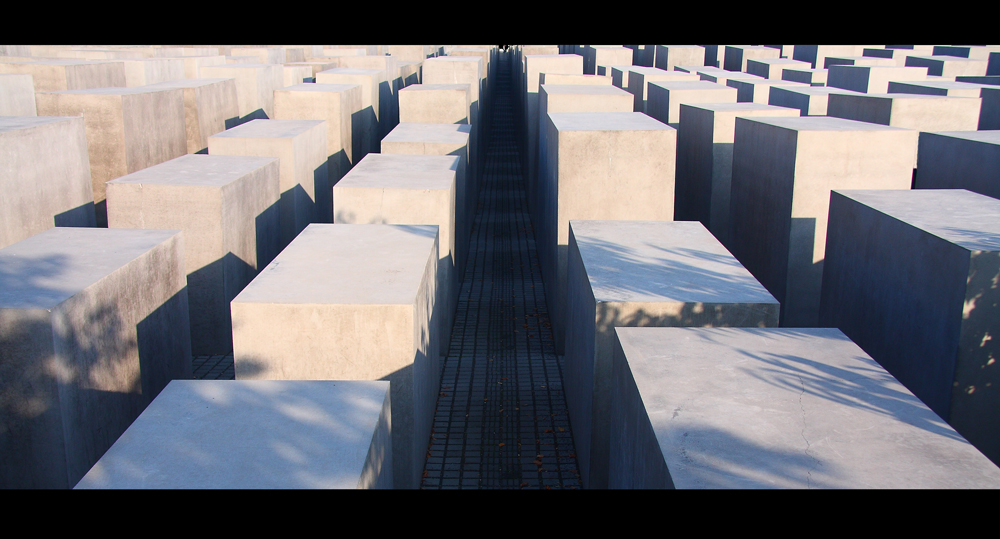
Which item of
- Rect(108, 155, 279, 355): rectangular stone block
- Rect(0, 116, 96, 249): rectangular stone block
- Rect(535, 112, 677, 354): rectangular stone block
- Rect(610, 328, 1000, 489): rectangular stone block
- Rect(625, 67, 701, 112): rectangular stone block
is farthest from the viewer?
Rect(625, 67, 701, 112): rectangular stone block

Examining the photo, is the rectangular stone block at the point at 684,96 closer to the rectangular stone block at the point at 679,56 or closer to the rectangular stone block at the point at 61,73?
the rectangular stone block at the point at 61,73

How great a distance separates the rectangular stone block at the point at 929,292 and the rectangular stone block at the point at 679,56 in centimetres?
1953

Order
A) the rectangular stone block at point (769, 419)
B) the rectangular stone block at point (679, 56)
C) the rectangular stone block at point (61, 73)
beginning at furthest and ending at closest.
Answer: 1. the rectangular stone block at point (679, 56)
2. the rectangular stone block at point (61, 73)
3. the rectangular stone block at point (769, 419)

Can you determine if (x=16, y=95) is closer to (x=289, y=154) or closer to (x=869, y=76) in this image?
(x=289, y=154)

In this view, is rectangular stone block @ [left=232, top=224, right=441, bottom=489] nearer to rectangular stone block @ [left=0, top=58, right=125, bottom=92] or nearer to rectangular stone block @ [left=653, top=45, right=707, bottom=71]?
rectangular stone block @ [left=0, top=58, right=125, bottom=92]

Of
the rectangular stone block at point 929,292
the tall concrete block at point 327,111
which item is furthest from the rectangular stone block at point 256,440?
the tall concrete block at point 327,111

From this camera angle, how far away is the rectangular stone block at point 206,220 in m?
8.33

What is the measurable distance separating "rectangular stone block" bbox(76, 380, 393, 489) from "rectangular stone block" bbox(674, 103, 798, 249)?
318 inches

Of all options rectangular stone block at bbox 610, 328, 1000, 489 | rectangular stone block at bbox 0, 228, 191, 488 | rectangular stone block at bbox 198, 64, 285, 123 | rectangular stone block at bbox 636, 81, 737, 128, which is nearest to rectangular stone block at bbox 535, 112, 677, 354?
rectangular stone block at bbox 610, 328, 1000, 489

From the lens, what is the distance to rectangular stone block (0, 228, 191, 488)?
5031mm

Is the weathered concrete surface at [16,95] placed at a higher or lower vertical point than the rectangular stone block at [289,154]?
higher

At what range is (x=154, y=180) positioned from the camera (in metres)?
8.55

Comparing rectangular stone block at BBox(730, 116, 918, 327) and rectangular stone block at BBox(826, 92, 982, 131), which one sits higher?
rectangular stone block at BBox(826, 92, 982, 131)
